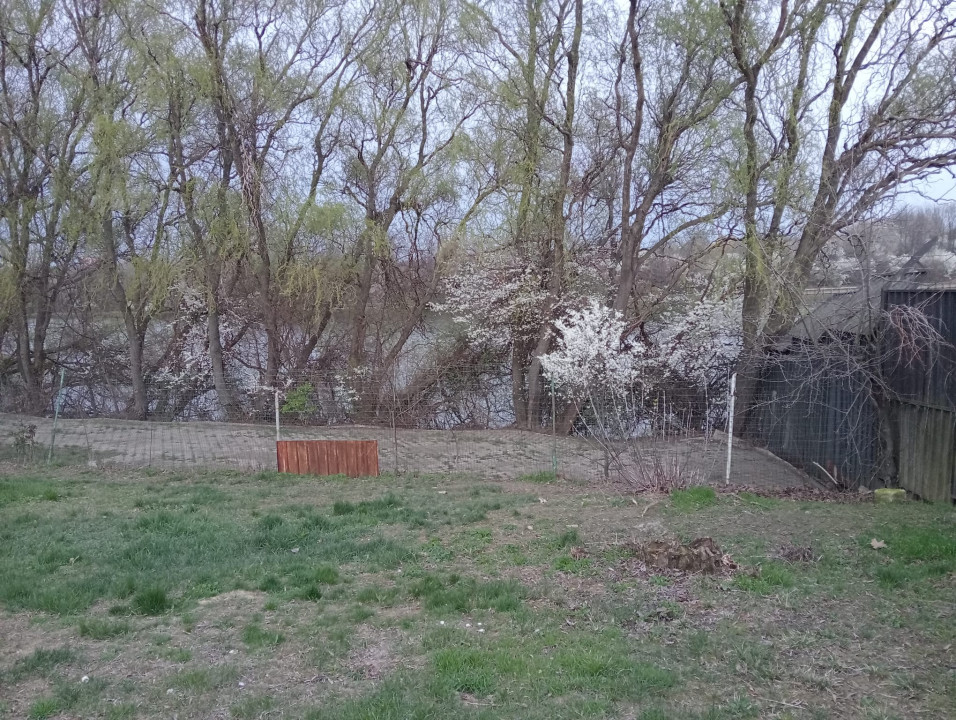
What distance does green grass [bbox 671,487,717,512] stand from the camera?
7.55m

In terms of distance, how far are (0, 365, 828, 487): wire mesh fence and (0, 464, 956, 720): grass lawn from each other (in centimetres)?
231

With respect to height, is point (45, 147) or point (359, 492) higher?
point (45, 147)

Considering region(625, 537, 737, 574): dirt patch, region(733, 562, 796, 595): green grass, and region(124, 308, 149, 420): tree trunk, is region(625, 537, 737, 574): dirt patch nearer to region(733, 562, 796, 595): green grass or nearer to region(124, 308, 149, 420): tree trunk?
region(733, 562, 796, 595): green grass

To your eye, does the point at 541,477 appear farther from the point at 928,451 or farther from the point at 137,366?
the point at 137,366

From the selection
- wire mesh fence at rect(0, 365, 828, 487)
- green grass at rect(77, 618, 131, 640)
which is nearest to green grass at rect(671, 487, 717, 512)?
wire mesh fence at rect(0, 365, 828, 487)

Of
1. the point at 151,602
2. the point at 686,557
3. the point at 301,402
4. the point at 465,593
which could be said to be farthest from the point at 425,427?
the point at 151,602

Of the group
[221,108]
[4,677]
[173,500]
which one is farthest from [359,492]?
[221,108]

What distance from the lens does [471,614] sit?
4.73 m

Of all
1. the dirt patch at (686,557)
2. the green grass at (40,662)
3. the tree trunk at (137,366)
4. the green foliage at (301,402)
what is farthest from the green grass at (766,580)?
the tree trunk at (137,366)

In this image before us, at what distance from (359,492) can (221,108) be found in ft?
37.4

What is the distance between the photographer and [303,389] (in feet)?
50.3

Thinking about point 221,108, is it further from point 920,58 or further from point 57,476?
point 920,58

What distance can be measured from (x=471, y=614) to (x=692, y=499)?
12.3 ft

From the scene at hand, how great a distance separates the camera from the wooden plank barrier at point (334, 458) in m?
10.3
